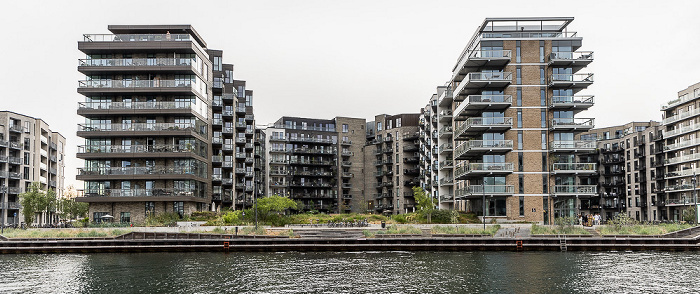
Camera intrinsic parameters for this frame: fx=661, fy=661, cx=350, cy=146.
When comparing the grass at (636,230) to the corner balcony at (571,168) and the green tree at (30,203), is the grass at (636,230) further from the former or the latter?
the green tree at (30,203)

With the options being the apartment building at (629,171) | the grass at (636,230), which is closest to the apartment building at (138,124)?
the grass at (636,230)

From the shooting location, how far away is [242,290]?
103 feet

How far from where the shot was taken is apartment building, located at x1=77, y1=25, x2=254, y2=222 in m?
79.6

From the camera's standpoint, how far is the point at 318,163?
145 m

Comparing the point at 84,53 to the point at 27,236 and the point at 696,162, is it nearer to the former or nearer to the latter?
the point at 27,236

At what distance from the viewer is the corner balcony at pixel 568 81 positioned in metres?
76.7

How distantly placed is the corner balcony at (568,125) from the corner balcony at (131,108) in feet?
143

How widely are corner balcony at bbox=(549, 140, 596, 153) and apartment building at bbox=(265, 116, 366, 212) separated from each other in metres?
70.7

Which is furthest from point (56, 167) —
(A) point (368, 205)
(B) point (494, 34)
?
(B) point (494, 34)

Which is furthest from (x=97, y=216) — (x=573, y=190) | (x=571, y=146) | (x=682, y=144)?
(x=682, y=144)

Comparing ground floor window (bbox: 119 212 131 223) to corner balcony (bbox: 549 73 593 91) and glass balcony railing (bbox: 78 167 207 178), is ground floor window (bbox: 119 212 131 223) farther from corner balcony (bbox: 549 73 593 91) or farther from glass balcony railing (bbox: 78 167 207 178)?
corner balcony (bbox: 549 73 593 91)

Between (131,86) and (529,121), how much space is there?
48.1 metres

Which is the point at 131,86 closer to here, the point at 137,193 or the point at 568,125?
the point at 137,193

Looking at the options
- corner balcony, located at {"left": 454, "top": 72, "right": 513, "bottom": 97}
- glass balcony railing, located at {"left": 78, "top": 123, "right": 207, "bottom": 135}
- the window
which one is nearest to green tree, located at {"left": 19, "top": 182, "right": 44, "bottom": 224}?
glass balcony railing, located at {"left": 78, "top": 123, "right": 207, "bottom": 135}
